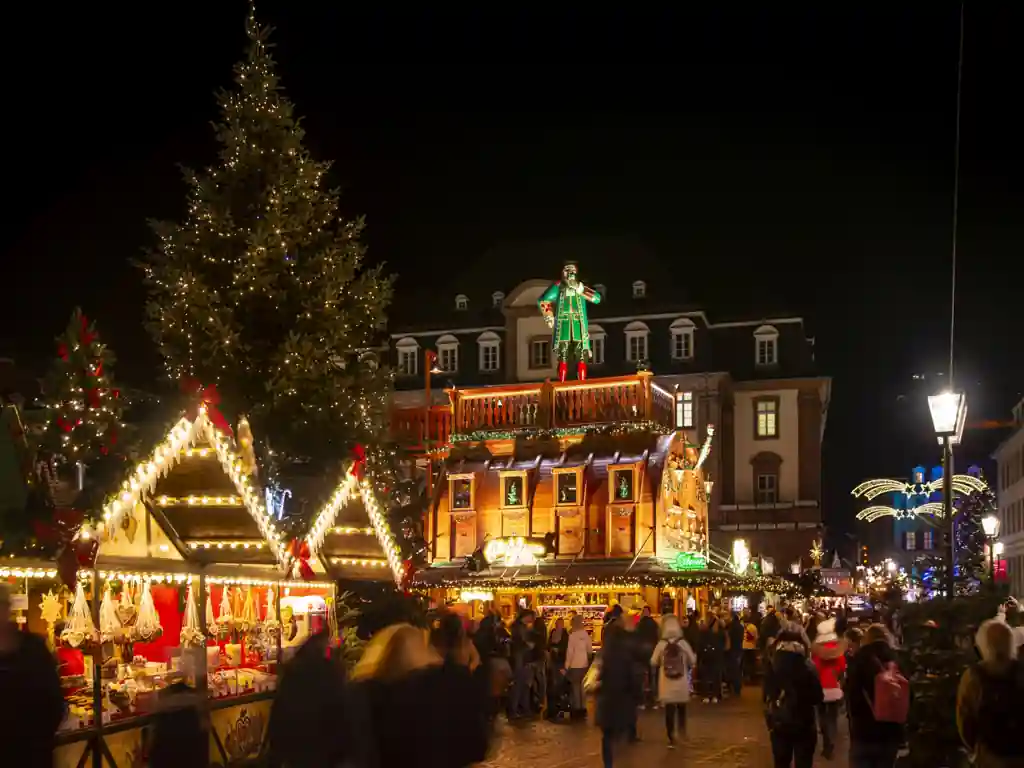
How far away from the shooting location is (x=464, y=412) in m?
30.3

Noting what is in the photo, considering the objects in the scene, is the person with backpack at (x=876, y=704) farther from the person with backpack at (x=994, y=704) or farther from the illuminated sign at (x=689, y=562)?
the illuminated sign at (x=689, y=562)

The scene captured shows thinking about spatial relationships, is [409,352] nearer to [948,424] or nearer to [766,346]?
[766,346]

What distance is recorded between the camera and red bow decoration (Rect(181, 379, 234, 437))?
12812 millimetres

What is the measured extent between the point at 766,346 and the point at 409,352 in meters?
15.4

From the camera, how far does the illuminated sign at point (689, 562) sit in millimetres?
28609

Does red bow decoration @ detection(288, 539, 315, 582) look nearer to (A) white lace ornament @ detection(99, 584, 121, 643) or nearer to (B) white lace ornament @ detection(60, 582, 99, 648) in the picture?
(A) white lace ornament @ detection(99, 584, 121, 643)

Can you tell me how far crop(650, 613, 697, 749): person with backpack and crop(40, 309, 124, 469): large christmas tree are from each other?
7363 millimetres

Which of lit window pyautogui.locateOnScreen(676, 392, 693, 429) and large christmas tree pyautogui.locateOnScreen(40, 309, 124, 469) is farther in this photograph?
lit window pyautogui.locateOnScreen(676, 392, 693, 429)

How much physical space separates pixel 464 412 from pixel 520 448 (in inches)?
A: 64.9

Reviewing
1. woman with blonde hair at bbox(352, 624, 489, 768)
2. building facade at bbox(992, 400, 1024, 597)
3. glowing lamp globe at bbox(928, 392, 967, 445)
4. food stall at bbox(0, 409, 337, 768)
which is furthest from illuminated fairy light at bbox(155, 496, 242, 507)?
building facade at bbox(992, 400, 1024, 597)

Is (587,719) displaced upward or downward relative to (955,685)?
downward

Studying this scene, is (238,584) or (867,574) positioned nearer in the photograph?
(238,584)

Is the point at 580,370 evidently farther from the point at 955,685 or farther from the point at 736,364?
the point at 736,364

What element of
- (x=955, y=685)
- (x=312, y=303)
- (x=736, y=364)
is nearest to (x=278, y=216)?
(x=312, y=303)
